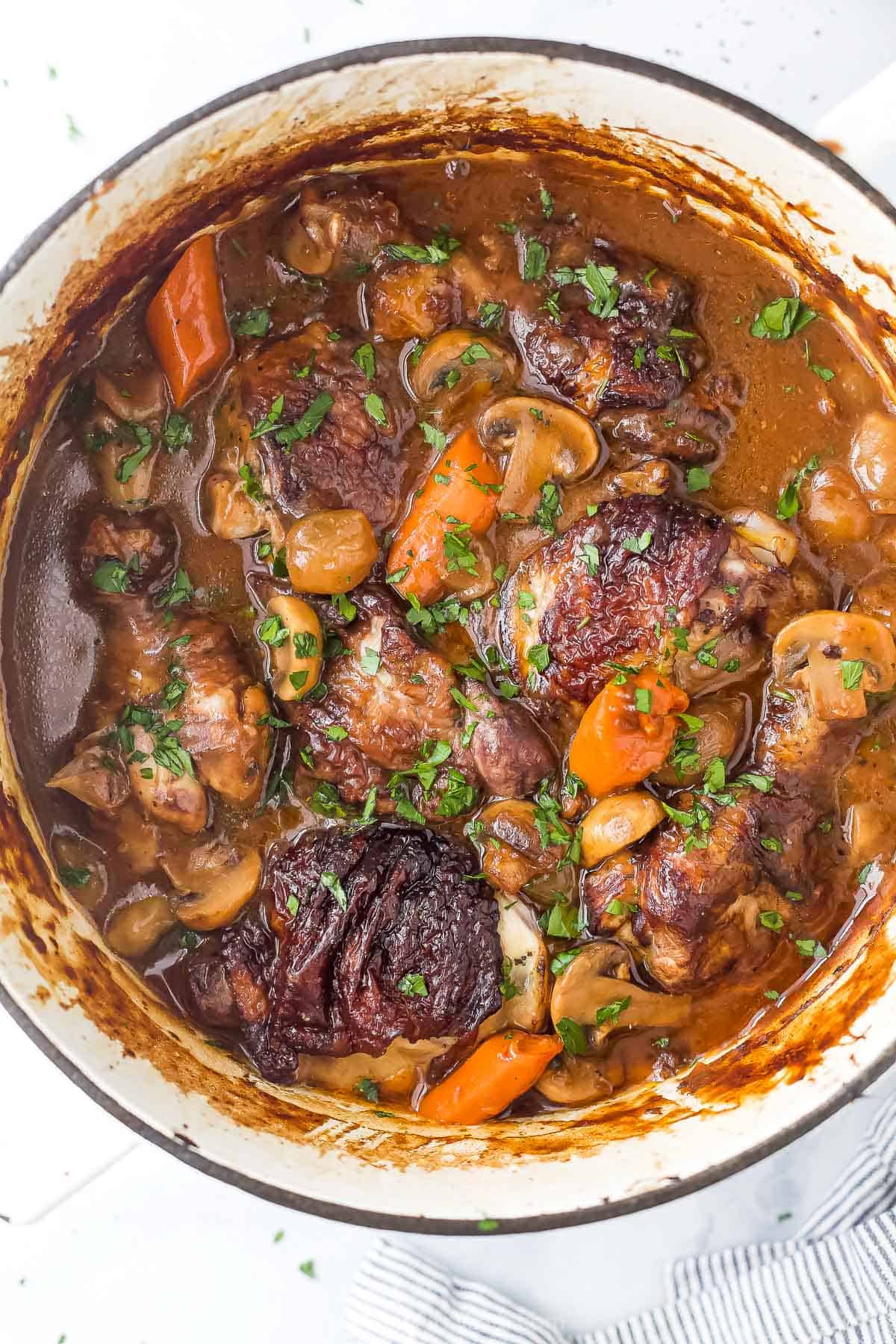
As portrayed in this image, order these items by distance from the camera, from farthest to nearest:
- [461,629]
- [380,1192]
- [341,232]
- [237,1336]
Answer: [237,1336] < [461,629] < [341,232] < [380,1192]

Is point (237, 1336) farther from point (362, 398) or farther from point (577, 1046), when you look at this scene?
point (362, 398)

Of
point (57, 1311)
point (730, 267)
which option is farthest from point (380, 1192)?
point (730, 267)

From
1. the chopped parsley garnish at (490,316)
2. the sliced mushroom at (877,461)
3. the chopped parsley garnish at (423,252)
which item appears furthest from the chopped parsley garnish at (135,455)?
the sliced mushroom at (877,461)

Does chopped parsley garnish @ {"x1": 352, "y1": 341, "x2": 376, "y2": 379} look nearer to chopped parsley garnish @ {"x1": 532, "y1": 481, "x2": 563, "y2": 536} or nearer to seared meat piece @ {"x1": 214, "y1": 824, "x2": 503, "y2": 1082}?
chopped parsley garnish @ {"x1": 532, "y1": 481, "x2": 563, "y2": 536}

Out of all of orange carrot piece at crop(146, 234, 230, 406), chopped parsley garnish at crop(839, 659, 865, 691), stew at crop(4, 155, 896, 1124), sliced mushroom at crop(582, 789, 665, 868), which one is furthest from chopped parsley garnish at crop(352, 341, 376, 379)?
chopped parsley garnish at crop(839, 659, 865, 691)

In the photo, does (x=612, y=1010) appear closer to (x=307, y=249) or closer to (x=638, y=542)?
(x=638, y=542)

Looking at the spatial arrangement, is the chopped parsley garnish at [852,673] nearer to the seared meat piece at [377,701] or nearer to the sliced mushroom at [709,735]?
the sliced mushroom at [709,735]
